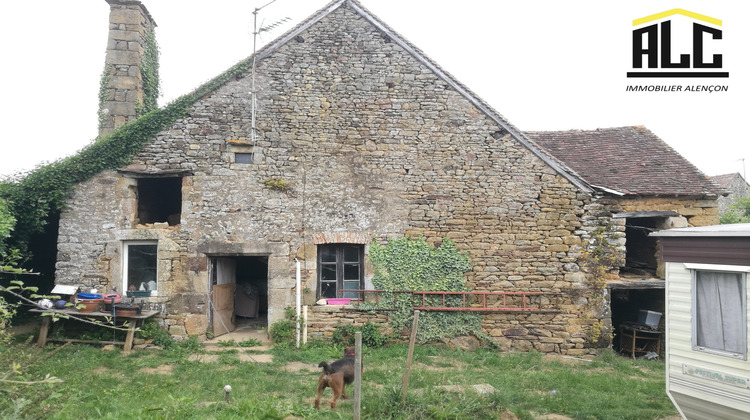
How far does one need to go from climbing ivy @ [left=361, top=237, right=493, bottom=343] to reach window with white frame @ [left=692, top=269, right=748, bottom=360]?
4312 millimetres

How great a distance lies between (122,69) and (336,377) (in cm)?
895

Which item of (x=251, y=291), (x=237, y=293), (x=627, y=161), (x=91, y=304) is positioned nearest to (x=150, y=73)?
(x=91, y=304)

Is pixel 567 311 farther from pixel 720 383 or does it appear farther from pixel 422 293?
pixel 720 383

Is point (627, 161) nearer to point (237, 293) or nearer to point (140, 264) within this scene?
point (237, 293)

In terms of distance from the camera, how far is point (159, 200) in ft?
34.6

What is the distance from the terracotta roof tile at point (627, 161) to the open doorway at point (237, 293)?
24.9ft

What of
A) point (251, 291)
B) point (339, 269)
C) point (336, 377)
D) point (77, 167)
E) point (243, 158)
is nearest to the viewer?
point (336, 377)

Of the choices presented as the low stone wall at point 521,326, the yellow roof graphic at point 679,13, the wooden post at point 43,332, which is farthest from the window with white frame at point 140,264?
the yellow roof graphic at point 679,13

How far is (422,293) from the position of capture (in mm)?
9086

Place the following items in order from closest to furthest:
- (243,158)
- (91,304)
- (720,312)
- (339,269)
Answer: (720,312) → (91,304) → (243,158) → (339,269)

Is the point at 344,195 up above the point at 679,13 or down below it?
below

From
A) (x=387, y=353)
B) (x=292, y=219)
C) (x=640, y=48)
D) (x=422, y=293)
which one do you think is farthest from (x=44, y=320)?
(x=640, y=48)

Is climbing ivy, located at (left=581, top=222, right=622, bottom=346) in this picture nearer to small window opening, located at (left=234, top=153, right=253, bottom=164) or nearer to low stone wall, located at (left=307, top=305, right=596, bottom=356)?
low stone wall, located at (left=307, top=305, right=596, bottom=356)

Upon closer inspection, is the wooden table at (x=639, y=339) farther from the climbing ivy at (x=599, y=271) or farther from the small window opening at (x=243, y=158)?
the small window opening at (x=243, y=158)
